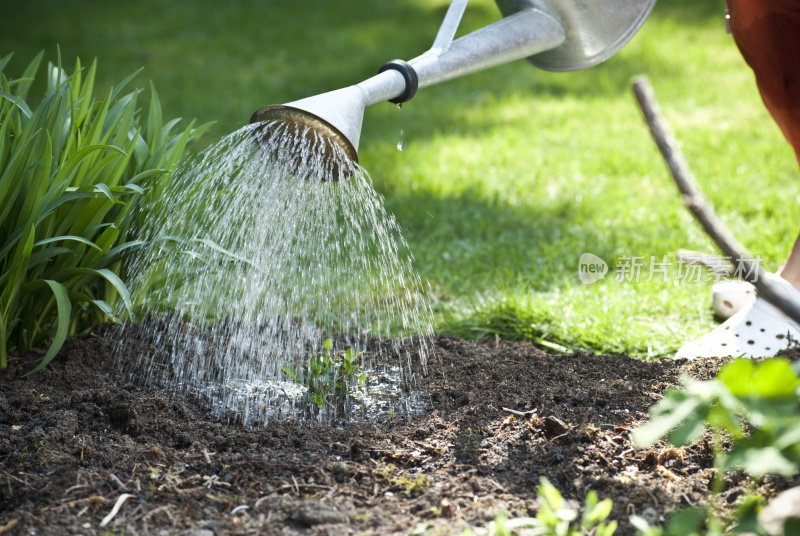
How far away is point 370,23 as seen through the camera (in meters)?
8.55

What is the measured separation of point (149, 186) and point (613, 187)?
9.25ft

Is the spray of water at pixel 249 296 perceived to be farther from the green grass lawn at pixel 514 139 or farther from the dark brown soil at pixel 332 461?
the green grass lawn at pixel 514 139

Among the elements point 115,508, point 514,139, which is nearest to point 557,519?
point 115,508

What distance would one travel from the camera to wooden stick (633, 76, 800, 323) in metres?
1.14

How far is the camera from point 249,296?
3.12 meters

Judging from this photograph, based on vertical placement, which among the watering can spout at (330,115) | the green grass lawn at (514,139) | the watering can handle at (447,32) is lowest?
the green grass lawn at (514,139)

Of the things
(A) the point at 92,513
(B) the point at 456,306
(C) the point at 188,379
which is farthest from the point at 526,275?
(A) the point at 92,513

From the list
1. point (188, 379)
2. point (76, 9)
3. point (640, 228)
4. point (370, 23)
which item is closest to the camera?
point (188, 379)

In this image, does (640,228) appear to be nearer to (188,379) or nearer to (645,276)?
(645,276)

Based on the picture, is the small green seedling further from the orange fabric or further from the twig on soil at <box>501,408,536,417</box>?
the orange fabric

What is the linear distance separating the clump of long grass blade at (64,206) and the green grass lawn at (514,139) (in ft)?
4.06

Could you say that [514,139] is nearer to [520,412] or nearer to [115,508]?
[520,412]

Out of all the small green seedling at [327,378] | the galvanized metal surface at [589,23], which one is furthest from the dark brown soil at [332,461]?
the galvanized metal surface at [589,23]

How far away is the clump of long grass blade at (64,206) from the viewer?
2270 mm
